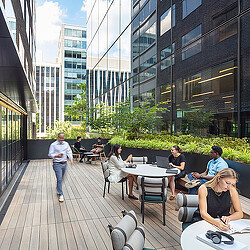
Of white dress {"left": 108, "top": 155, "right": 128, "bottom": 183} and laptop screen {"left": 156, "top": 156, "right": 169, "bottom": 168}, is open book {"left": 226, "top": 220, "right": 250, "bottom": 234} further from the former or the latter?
white dress {"left": 108, "top": 155, "right": 128, "bottom": 183}

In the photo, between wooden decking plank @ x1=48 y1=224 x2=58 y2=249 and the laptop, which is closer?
wooden decking plank @ x1=48 y1=224 x2=58 y2=249

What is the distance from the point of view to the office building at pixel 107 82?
13.2 metres

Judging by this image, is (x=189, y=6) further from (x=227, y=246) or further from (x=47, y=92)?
(x=47, y=92)

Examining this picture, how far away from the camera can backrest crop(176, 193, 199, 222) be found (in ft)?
9.45

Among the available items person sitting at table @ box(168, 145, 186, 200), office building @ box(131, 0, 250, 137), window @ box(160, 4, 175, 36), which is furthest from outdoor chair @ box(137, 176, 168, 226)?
window @ box(160, 4, 175, 36)

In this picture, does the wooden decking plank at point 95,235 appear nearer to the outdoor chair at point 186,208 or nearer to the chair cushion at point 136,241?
the outdoor chair at point 186,208

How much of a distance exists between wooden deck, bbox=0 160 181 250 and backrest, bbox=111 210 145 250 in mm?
1576

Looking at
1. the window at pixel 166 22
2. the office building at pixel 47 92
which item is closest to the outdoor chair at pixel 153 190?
the window at pixel 166 22

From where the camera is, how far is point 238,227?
2.25m

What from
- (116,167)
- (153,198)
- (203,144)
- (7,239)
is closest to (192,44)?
(203,144)

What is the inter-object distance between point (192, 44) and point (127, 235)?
6.93 meters

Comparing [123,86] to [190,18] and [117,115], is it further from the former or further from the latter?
[190,18]

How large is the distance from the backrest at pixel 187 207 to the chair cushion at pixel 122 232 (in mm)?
1027

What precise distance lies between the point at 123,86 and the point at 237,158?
9.30m
